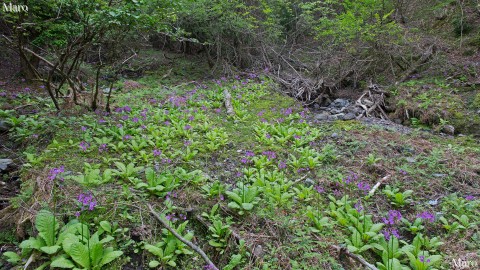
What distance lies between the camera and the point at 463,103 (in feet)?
23.3

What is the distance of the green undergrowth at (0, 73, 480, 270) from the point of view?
2.72m

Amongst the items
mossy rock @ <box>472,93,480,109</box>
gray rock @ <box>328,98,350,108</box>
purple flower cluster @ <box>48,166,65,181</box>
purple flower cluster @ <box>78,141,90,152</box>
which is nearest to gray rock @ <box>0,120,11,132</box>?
purple flower cluster @ <box>78,141,90,152</box>

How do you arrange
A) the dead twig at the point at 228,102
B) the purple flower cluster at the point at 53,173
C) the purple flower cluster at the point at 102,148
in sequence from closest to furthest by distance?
the purple flower cluster at the point at 53,173, the purple flower cluster at the point at 102,148, the dead twig at the point at 228,102

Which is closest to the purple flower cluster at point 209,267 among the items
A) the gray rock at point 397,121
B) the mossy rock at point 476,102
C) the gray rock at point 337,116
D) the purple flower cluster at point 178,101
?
the purple flower cluster at point 178,101

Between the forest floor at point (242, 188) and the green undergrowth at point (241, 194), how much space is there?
2 cm

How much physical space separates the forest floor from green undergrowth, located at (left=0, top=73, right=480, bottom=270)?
2 cm

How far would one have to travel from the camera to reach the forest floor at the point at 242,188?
2.82 metres

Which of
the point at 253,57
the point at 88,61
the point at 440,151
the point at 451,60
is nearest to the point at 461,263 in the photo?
the point at 440,151

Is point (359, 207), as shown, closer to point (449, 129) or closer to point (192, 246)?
point (192, 246)

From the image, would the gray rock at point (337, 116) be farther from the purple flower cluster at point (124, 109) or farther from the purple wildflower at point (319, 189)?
the purple flower cluster at point (124, 109)

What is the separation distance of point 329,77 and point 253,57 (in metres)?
2.99

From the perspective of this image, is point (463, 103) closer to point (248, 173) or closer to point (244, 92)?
point (244, 92)

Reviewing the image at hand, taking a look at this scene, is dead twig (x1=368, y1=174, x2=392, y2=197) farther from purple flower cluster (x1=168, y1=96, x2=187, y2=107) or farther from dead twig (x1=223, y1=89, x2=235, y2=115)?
purple flower cluster (x1=168, y1=96, x2=187, y2=107)

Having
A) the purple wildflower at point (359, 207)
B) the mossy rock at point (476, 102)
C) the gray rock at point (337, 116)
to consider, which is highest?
the mossy rock at point (476, 102)
